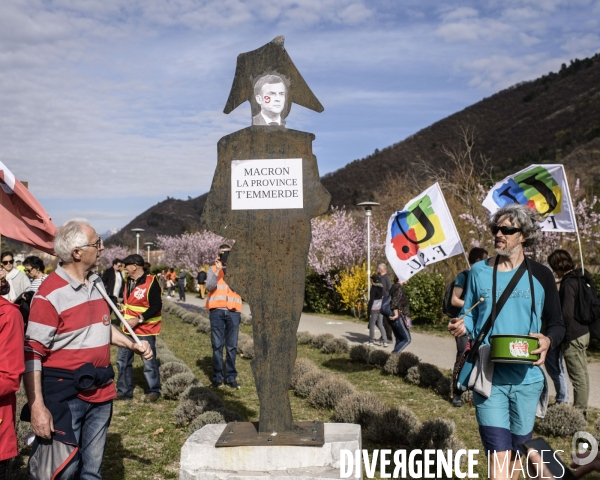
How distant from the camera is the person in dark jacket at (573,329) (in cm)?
629

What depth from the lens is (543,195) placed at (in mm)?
7746

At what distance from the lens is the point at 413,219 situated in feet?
26.0

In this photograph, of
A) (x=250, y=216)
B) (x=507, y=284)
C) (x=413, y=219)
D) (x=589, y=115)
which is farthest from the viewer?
(x=589, y=115)

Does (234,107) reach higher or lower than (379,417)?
higher

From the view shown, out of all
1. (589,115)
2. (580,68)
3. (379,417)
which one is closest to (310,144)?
(379,417)

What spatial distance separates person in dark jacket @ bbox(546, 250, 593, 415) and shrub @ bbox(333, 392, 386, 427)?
6.86ft

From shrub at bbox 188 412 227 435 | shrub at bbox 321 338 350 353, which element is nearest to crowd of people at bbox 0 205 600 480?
shrub at bbox 188 412 227 435

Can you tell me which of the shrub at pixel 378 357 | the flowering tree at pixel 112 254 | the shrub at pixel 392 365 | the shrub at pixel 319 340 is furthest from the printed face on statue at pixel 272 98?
the flowering tree at pixel 112 254

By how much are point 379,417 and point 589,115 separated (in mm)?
66246

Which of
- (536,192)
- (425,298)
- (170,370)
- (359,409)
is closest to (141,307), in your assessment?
(170,370)

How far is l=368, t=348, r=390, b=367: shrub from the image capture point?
33.4ft

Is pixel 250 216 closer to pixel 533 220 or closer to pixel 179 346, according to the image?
pixel 533 220

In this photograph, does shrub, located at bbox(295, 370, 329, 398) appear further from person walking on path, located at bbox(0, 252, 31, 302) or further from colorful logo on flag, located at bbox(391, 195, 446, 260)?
person walking on path, located at bbox(0, 252, 31, 302)

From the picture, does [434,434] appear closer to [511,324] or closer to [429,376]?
[511,324]
